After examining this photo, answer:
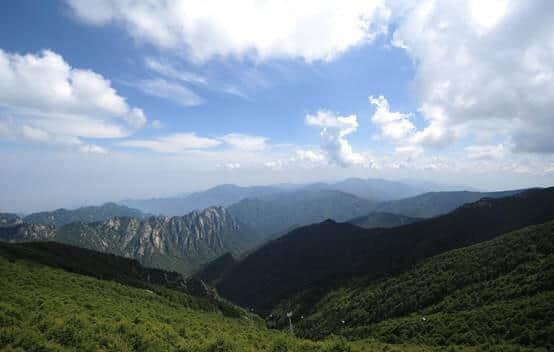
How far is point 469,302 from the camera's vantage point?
6444 cm

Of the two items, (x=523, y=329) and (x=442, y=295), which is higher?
(x=523, y=329)

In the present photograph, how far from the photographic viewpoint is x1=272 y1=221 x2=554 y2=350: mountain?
137 ft

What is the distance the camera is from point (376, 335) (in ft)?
203

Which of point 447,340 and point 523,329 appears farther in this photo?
A: point 447,340

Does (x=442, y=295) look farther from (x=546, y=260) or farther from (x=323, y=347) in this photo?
(x=323, y=347)

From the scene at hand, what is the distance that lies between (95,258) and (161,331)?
550 feet

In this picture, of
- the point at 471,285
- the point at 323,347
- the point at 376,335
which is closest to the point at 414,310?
the point at 471,285

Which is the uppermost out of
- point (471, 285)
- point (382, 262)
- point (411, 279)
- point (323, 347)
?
point (323, 347)

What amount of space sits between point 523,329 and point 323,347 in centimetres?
3298

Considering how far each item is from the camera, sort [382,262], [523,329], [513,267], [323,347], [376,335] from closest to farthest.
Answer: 1. [323,347]
2. [523,329]
3. [376,335]
4. [513,267]
5. [382,262]

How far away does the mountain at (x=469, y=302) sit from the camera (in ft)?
137

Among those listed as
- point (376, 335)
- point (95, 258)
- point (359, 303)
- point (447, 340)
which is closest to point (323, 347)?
point (447, 340)

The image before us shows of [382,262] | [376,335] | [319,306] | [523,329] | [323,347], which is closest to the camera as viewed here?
[323,347]

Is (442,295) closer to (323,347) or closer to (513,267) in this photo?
(513,267)
